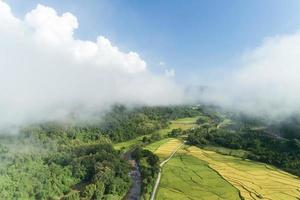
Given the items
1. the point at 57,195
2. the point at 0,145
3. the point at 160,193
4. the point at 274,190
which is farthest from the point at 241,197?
the point at 0,145

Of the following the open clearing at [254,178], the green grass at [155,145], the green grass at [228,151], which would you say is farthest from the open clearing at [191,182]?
the green grass at [155,145]

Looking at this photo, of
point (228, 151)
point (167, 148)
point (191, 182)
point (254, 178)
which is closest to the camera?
point (191, 182)

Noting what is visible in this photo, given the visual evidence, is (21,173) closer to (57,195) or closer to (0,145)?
(57,195)

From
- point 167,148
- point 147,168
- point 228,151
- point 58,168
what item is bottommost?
point 147,168

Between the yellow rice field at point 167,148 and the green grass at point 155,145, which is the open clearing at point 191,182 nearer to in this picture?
the yellow rice field at point 167,148

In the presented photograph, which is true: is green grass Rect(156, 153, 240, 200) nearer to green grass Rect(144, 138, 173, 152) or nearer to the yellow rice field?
the yellow rice field


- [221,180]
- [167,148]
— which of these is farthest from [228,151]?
[221,180]

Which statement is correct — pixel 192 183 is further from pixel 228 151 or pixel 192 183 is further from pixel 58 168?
pixel 228 151
